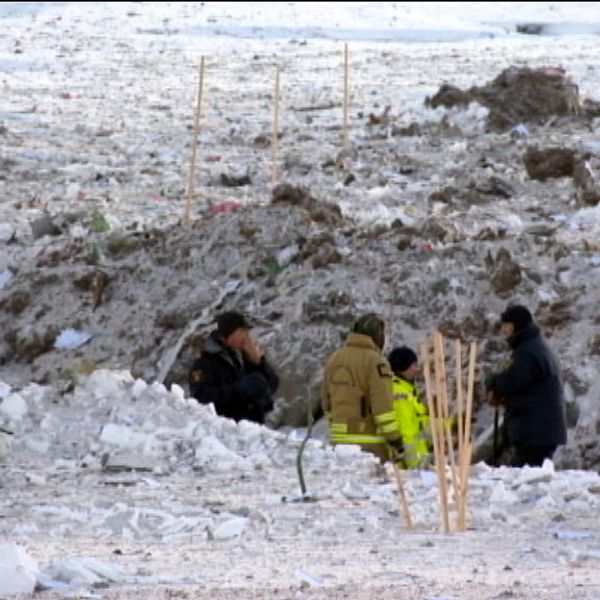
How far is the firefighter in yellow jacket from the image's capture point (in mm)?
9688

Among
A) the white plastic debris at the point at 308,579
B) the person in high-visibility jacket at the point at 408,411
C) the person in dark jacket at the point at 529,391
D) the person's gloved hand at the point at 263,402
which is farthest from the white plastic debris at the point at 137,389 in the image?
the white plastic debris at the point at 308,579

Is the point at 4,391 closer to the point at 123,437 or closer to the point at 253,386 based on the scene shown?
the point at 123,437

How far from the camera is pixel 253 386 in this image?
10.7 meters

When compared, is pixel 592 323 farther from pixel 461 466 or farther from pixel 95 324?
pixel 461 466

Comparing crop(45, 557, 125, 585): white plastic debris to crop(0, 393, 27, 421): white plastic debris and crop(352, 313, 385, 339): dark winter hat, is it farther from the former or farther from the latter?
crop(0, 393, 27, 421): white plastic debris

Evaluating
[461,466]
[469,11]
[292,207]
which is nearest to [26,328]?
[292,207]

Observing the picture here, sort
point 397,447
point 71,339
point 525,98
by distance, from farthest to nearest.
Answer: point 525,98
point 71,339
point 397,447

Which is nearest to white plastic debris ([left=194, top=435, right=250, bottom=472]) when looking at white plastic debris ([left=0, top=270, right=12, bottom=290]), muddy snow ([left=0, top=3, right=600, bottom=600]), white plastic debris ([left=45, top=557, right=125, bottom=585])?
muddy snow ([left=0, top=3, right=600, bottom=600])

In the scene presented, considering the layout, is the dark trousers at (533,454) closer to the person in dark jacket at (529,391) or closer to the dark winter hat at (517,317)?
the person in dark jacket at (529,391)

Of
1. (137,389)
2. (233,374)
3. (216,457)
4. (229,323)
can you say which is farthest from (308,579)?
(137,389)

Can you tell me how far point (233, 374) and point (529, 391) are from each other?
1562mm

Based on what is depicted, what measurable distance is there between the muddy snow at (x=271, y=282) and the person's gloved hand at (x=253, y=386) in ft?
1.13

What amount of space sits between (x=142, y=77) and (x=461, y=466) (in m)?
23.5

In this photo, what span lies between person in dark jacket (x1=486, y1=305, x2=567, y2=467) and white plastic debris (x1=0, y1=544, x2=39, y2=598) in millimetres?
4866
